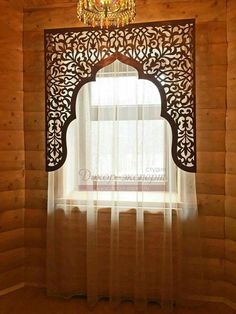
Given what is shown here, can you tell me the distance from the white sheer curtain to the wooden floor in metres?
0.07

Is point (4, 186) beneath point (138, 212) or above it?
above

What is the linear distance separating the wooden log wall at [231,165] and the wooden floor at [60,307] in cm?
22

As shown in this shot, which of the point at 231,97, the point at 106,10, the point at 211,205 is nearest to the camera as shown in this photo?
the point at 106,10

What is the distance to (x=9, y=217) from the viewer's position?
2846 mm

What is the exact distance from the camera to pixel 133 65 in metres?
2.58

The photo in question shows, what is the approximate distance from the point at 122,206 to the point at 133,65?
46.0 inches

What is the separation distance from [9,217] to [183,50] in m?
2.05

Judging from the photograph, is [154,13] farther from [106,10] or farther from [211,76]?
[106,10]

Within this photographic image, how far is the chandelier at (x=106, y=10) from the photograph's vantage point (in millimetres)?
1648

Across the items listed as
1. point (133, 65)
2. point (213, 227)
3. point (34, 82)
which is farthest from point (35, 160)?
point (213, 227)

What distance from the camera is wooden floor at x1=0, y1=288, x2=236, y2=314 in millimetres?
2588

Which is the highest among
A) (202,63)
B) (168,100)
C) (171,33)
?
(171,33)

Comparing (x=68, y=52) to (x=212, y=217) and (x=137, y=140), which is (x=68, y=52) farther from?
(x=212, y=217)

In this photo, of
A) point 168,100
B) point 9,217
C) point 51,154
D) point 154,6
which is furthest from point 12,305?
point 154,6
